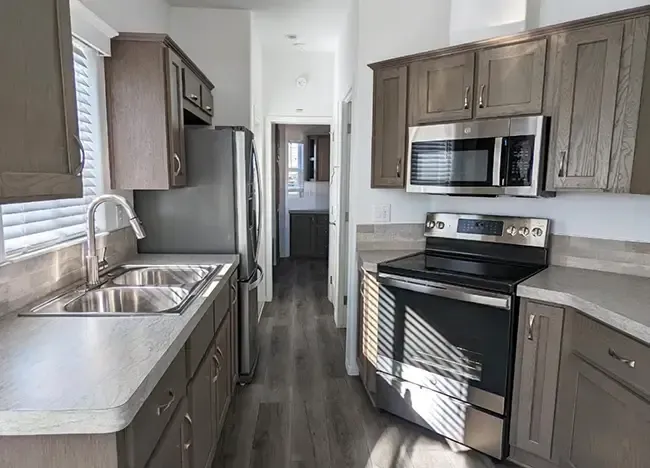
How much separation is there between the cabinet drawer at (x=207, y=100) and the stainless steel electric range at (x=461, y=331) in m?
1.73

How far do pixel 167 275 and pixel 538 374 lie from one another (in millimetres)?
1935

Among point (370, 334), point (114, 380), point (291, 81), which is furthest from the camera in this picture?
point (291, 81)

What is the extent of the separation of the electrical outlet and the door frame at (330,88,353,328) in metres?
0.76

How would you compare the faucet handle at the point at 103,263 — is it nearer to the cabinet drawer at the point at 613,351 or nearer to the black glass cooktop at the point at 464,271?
the black glass cooktop at the point at 464,271

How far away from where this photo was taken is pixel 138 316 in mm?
1515

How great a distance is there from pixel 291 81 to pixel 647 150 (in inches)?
150

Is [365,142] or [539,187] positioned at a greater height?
[365,142]

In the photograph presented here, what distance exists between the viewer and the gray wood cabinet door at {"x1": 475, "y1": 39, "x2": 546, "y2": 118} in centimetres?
218

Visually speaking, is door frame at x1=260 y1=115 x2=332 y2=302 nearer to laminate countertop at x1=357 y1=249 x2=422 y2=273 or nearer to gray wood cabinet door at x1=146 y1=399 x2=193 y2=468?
laminate countertop at x1=357 y1=249 x2=422 y2=273

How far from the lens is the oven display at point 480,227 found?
2.61m

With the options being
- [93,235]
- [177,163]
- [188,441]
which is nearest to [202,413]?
[188,441]

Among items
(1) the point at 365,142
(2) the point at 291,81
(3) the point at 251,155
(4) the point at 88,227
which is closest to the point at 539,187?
(1) the point at 365,142

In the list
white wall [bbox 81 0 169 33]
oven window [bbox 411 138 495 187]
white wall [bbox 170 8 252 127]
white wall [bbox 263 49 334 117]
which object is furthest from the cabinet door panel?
white wall [bbox 263 49 334 117]

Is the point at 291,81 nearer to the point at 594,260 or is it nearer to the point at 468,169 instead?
the point at 468,169
